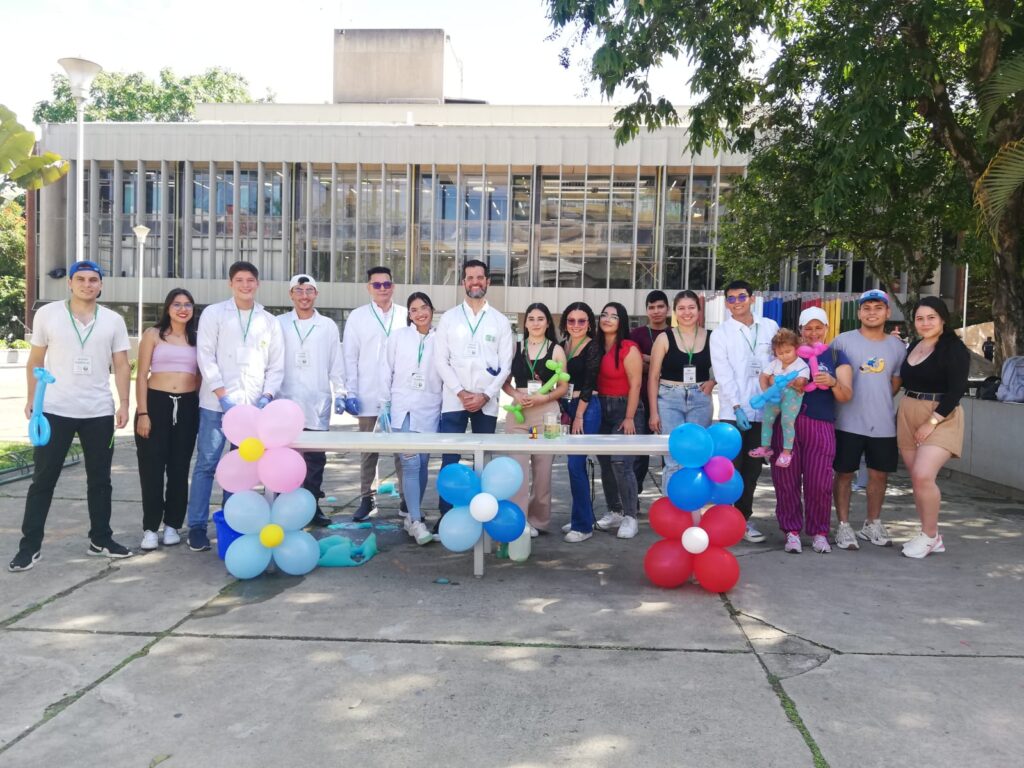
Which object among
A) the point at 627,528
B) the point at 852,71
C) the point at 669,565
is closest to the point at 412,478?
the point at 627,528

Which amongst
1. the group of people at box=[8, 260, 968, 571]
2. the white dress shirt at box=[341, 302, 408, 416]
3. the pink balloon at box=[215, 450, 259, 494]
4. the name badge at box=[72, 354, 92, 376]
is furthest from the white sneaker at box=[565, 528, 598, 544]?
the name badge at box=[72, 354, 92, 376]

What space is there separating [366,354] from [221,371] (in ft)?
4.14

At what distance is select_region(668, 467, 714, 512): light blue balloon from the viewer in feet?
16.6

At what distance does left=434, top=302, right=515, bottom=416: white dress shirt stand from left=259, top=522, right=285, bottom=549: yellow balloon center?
1717 mm

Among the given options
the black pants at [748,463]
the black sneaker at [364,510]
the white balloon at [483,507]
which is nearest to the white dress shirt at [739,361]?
the black pants at [748,463]

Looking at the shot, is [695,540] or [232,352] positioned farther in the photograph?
[232,352]

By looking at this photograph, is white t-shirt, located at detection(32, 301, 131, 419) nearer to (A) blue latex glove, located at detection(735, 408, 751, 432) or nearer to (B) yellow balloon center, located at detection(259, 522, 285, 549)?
(B) yellow balloon center, located at detection(259, 522, 285, 549)

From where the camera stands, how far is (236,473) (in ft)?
17.5

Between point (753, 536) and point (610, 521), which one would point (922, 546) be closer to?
point (753, 536)

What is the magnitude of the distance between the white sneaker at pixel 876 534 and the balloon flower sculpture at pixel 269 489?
4.23m

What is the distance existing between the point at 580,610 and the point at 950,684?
1.89 metres

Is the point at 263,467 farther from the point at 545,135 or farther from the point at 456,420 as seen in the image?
the point at 545,135

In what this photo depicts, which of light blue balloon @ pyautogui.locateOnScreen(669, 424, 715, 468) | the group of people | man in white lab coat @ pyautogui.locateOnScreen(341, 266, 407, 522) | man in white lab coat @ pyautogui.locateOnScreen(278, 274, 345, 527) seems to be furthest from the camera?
man in white lab coat @ pyautogui.locateOnScreen(341, 266, 407, 522)

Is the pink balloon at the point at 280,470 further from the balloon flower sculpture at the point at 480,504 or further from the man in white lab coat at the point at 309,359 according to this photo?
the man in white lab coat at the point at 309,359
